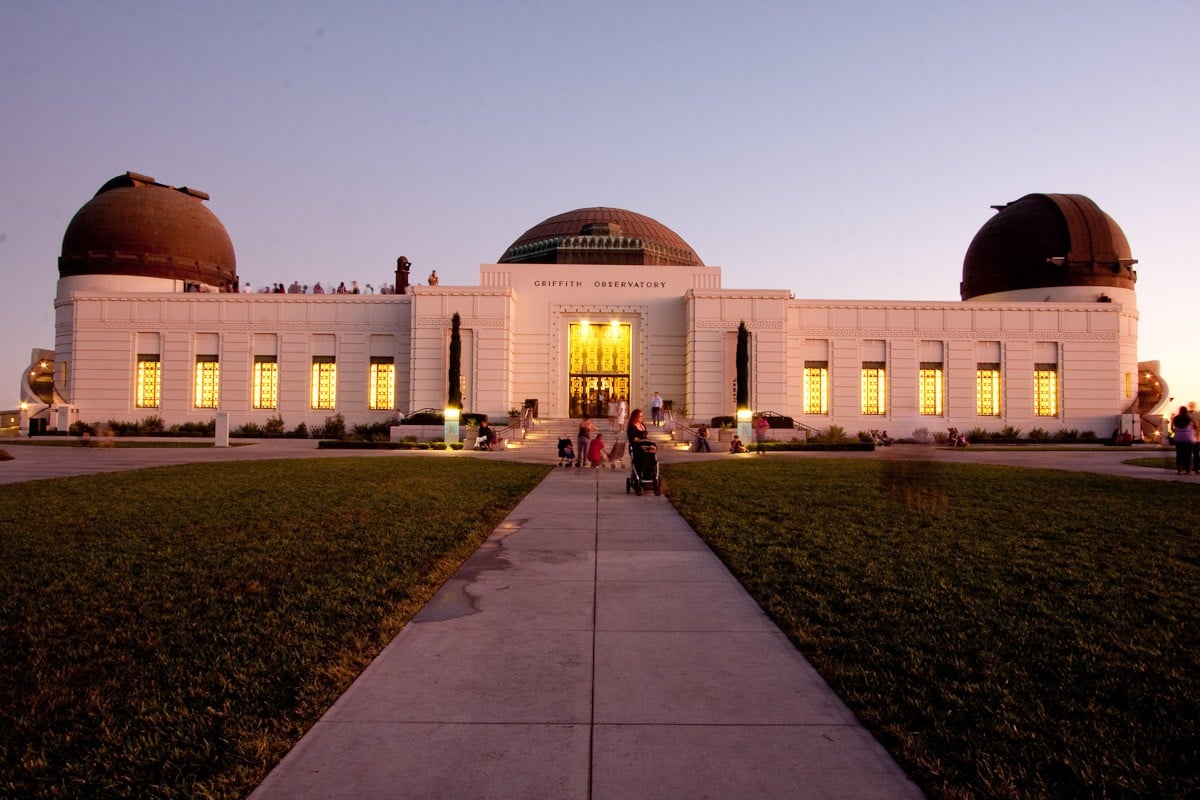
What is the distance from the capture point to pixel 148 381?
126ft

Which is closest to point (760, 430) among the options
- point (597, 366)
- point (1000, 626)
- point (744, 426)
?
point (744, 426)

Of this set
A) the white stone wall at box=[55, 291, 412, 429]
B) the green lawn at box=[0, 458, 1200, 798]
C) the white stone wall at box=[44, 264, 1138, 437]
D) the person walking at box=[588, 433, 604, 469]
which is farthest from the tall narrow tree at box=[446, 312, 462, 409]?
the green lawn at box=[0, 458, 1200, 798]

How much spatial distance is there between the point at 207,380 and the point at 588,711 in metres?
40.9

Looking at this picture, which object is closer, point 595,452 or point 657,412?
point 595,452

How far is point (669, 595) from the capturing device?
6.16 meters

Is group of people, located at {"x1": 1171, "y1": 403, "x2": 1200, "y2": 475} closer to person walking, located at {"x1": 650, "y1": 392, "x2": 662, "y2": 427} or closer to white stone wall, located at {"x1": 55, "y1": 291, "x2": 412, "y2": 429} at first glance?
person walking, located at {"x1": 650, "y1": 392, "x2": 662, "y2": 427}

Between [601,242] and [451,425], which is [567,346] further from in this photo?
[451,425]

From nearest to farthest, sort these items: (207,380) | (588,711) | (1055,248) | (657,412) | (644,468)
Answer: (588,711), (644,468), (657,412), (207,380), (1055,248)

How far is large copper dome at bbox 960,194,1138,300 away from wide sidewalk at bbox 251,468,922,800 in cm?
4493

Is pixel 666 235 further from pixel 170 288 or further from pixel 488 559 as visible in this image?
pixel 488 559

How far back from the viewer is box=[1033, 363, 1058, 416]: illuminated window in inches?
1497

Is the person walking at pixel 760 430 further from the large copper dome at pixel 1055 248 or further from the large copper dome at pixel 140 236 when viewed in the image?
the large copper dome at pixel 140 236

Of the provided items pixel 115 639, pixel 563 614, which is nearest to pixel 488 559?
pixel 563 614

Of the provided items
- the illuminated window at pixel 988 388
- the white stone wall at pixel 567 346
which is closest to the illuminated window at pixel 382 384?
the white stone wall at pixel 567 346
